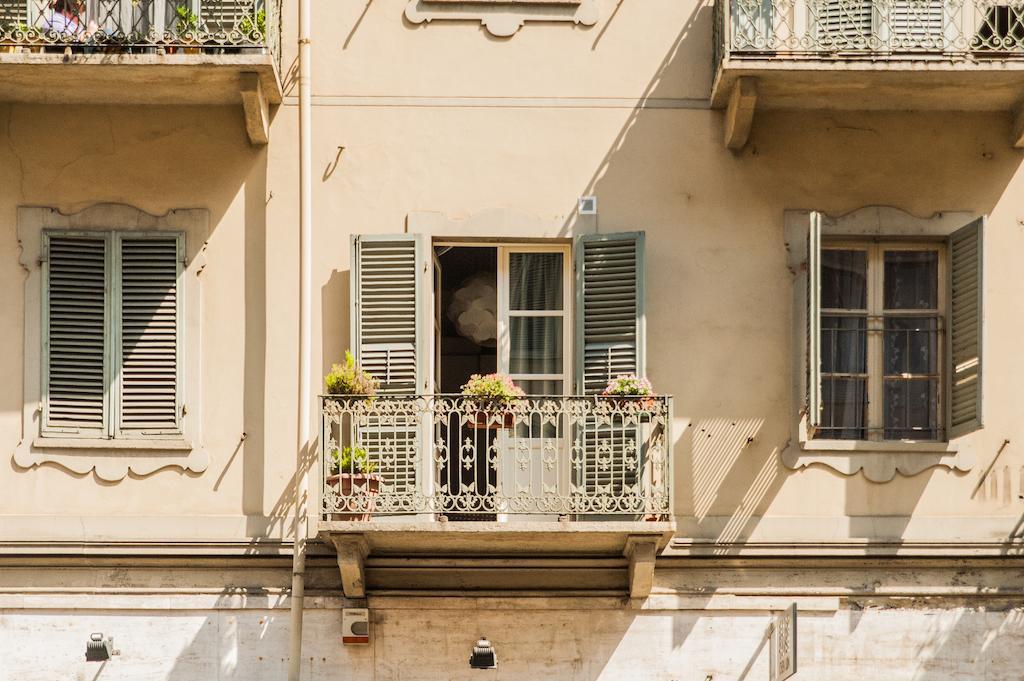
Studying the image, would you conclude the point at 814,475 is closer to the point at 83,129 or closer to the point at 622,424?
the point at 622,424

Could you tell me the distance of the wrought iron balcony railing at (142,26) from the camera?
1413 centimetres

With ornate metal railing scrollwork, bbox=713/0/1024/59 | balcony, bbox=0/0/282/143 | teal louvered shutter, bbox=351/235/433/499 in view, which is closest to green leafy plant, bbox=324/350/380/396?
teal louvered shutter, bbox=351/235/433/499

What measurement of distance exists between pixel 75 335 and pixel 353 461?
2435mm

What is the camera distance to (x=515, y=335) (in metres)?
14.9

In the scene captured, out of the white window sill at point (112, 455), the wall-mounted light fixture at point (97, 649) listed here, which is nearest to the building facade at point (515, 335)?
the white window sill at point (112, 455)

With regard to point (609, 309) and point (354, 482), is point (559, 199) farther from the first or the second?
point (354, 482)

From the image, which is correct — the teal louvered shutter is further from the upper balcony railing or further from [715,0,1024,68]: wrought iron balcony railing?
[715,0,1024,68]: wrought iron balcony railing

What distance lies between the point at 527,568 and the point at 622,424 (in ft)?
4.22

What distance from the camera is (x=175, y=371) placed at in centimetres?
1449

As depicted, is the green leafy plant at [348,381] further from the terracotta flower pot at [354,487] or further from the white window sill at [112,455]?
the white window sill at [112,455]

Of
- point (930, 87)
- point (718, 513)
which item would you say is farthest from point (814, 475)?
point (930, 87)

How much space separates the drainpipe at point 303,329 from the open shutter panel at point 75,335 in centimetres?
150

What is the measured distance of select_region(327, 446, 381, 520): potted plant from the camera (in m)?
13.7

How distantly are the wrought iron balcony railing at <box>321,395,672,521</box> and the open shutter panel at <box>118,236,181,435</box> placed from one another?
133 centimetres
